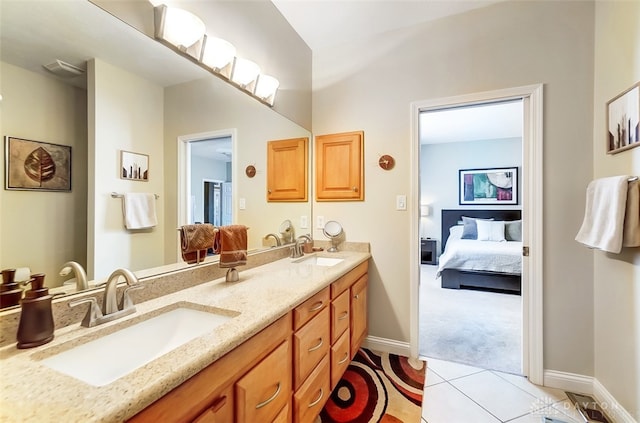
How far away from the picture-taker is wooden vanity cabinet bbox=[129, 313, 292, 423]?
639 mm

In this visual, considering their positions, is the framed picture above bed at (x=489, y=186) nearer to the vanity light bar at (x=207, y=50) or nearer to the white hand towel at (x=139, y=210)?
the vanity light bar at (x=207, y=50)

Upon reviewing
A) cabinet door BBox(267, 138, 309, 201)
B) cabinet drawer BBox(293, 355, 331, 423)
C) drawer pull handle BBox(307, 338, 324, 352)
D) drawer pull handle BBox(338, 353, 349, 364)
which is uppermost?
cabinet door BBox(267, 138, 309, 201)

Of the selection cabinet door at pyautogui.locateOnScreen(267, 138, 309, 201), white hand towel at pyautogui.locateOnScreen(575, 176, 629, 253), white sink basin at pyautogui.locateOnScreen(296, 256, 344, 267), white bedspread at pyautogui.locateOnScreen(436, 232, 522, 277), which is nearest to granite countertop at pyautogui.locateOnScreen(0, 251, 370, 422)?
white sink basin at pyautogui.locateOnScreen(296, 256, 344, 267)

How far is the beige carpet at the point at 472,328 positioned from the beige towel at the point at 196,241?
6.36 feet

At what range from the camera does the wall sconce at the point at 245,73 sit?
169 centimetres

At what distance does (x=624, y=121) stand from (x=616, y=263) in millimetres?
774

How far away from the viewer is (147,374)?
62 centimetres

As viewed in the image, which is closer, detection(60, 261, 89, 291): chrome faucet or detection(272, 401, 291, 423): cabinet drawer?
detection(60, 261, 89, 291): chrome faucet

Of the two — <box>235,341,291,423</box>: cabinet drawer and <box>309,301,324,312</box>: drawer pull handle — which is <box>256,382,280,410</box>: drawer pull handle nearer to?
<box>235,341,291,423</box>: cabinet drawer

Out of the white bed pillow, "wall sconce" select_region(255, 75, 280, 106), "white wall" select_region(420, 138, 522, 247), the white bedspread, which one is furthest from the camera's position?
"white wall" select_region(420, 138, 522, 247)

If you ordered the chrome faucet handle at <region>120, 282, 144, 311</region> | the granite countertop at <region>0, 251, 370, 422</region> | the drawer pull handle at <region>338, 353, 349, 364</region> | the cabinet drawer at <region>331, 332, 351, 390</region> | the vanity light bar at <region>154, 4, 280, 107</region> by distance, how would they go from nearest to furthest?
1. the granite countertop at <region>0, 251, 370, 422</region>
2. the chrome faucet handle at <region>120, 282, 144, 311</region>
3. the vanity light bar at <region>154, 4, 280, 107</region>
4. the cabinet drawer at <region>331, 332, 351, 390</region>
5. the drawer pull handle at <region>338, 353, 349, 364</region>

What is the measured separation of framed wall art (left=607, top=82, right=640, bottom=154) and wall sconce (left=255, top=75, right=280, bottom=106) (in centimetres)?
205

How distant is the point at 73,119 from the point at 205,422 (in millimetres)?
1071

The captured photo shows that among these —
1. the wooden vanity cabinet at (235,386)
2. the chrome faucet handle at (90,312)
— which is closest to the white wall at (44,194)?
the chrome faucet handle at (90,312)
